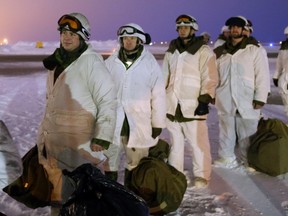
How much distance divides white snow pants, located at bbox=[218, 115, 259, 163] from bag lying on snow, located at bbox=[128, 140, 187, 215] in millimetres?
1888

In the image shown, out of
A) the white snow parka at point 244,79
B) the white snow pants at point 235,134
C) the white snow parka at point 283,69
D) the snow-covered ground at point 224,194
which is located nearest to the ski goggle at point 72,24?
the snow-covered ground at point 224,194

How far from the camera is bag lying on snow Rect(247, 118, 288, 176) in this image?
17.8ft

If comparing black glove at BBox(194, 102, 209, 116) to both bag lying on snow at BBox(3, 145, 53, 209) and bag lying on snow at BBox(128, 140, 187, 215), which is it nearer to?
bag lying on snow at BBox(128, 140, 187, 215)

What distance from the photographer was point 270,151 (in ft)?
17.9

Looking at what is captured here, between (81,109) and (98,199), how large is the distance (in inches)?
49.1

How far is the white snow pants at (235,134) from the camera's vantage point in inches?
229

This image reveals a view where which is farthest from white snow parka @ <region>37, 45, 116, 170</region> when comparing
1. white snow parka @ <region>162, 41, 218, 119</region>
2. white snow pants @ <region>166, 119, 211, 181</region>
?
white snow pants @ <region>166, 119, 211, 181</region>

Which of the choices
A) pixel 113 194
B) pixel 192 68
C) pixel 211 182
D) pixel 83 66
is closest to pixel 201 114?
pixel 192 68

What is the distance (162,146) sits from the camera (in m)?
5.23

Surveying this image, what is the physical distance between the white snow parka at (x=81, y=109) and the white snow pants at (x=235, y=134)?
2.68m

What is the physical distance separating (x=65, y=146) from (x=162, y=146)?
69.5 inches

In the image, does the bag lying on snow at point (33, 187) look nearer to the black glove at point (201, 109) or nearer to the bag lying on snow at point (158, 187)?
the bag lying on snow at point (158, 187)

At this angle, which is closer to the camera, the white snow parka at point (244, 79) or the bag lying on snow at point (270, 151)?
the bag lying on snow at point (270, 151)

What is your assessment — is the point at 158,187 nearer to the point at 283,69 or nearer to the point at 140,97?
the point at 140,97
